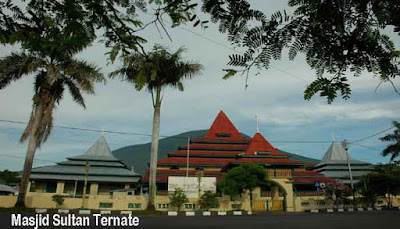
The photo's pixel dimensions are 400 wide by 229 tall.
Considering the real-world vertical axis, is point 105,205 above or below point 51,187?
below

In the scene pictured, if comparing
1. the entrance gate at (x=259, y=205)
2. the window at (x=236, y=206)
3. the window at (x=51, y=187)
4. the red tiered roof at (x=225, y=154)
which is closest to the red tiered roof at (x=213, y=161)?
the red tiered roof at (x=225, y=154)

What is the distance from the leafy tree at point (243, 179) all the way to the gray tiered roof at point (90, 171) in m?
11.0

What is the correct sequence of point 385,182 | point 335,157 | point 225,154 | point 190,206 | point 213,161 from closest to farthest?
1. point 190,206
2. point 385,182
3. point 213,161
4. point 225,154
5. point 335,157

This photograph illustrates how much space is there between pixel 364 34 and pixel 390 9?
16 centimetres

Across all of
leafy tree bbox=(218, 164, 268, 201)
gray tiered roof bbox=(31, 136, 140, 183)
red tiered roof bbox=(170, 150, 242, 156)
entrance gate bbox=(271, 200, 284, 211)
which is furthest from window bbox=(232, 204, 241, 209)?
gray tiered roof bbox=(31, 136, 140, 183)

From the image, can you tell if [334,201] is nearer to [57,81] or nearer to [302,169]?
[302,169]

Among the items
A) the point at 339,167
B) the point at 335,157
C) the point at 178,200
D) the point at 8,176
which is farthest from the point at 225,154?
the point at 8,176

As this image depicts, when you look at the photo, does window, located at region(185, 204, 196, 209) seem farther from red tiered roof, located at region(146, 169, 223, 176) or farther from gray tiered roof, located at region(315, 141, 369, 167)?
gray tiered roof, located at region(315, 141, 369, 167)

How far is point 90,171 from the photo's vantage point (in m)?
26.9

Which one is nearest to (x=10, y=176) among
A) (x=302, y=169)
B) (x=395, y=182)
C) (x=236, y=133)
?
(x=236, y=133)

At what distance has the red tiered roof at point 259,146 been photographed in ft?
94.5

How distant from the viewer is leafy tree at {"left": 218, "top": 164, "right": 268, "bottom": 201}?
62.7 ft

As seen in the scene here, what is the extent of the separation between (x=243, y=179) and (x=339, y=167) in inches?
836

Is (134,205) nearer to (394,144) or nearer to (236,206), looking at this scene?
(236,206)
